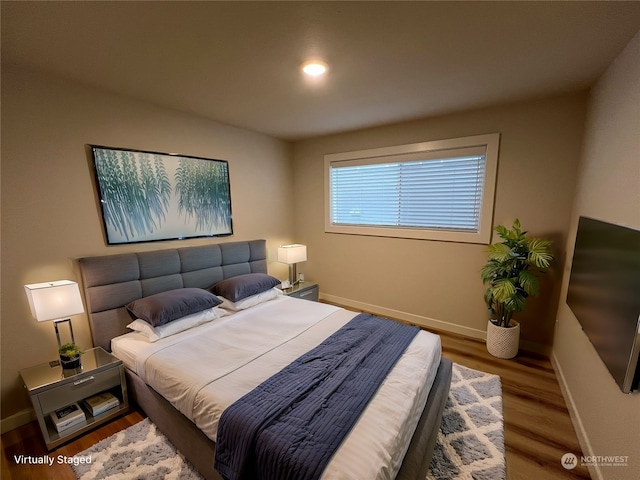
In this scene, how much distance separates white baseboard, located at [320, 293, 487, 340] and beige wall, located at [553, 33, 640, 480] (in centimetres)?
86

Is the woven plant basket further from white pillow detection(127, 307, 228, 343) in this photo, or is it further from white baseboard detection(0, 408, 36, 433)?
white baseboard detection(0, 408, 36, 433)

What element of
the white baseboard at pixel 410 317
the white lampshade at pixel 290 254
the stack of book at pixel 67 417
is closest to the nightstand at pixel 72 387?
the stack of book at pixel 67 417

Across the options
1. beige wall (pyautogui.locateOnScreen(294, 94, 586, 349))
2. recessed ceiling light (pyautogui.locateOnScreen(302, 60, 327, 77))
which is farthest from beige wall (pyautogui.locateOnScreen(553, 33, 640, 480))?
recessed ceiling light (pyautogui.locateOnScreen(302, 60, 327, 77))

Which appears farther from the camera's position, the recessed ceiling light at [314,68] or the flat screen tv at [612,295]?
the recessed ceiling light at [314,68]

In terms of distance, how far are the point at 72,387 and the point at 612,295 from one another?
334cm

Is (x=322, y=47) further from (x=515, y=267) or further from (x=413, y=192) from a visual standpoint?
(x=515, y=267)

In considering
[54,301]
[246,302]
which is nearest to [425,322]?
[246,302]

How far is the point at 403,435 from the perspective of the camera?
125cm

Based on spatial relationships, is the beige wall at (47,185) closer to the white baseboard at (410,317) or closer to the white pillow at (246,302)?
the white pillow at (246,302)

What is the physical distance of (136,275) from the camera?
2.32 meters

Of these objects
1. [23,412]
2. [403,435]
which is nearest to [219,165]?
[23,412]

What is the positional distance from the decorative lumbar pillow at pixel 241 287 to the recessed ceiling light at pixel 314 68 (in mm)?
2034

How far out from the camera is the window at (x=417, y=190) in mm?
2799

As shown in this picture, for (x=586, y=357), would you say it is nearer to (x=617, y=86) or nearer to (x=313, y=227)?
(x=617, y=86)
